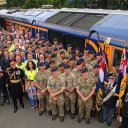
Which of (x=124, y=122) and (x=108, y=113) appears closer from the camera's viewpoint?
(x=124, y=122)

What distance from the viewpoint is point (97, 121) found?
13.2 ft

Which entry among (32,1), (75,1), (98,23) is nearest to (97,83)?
(98,23)

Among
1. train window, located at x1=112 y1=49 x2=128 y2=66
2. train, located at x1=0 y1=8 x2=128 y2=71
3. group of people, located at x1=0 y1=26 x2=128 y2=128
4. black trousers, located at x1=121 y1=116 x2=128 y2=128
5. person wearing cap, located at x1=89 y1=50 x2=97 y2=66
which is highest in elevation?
train, located at x1=0 y1=8 x2=128 y2=71

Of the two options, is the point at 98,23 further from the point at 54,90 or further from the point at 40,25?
the point at 40,25

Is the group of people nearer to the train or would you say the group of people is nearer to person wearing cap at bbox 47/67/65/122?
person wearing cap at bbox 47/67/65/122

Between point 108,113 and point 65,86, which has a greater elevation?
point 65,86

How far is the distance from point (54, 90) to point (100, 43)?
6.34 ft

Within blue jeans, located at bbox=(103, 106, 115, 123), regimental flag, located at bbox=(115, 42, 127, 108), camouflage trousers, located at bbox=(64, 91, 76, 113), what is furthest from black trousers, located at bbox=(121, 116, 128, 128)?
camouflage trousers, located at bbox=(64, 91, 76, 113)

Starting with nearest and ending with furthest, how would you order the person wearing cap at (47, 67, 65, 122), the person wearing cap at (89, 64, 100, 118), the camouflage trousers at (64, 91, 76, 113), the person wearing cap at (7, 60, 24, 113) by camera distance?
1. the person wearing cap at (47, 67, 65, 122)
2. the person wearing cap at (89, 64, 100, 118)
3. the camouflage trousers at (64, 91, 76, 113)
4. the person wearing cap at (7, 60, 24, 113)

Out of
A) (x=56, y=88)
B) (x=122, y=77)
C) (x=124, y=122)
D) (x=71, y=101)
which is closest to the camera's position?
(x=122, y=77)

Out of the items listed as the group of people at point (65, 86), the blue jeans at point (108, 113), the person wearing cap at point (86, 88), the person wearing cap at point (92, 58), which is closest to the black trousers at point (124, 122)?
the group of people at point (65, 86)

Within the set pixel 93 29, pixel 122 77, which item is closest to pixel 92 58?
pixel 93 29

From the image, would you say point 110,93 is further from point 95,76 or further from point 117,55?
point 117,55

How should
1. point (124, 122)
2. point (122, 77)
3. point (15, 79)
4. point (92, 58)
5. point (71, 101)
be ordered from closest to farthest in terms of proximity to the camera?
point (122, 77) < point (124, 122) < point (71, 101) < point (15, 79) < point (92, 58)
